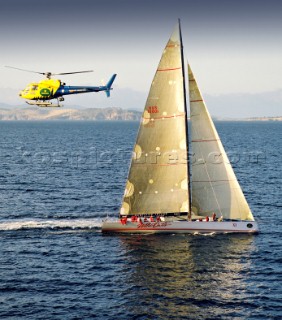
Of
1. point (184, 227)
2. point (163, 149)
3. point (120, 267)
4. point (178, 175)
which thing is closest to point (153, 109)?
point (163, 149)

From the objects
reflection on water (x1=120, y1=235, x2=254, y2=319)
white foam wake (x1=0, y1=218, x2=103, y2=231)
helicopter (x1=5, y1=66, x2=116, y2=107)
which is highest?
helicopter (x1=5, y1=66, x2=116, y2=107)

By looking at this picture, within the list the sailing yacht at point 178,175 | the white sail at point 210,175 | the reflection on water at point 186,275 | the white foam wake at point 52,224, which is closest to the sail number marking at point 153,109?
the sailing yacht at point 178,175

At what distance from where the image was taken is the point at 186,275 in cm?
4691

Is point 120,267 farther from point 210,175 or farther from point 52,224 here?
point 52,224

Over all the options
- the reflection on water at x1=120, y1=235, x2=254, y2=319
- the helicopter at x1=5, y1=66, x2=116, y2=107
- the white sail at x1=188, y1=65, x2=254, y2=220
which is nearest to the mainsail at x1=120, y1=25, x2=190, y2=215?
the white sail at x1=188, y1=65, x2=254, y2=220

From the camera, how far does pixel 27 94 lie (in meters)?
74.6

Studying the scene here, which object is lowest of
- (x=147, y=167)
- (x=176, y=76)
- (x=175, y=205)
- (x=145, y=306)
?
(x=145, y=306)

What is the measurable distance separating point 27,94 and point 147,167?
25174 mm

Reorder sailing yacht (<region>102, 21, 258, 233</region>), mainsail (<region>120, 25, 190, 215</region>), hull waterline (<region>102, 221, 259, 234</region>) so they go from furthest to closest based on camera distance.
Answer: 1. hull waterline (<region>102, 221, 259, 234</region>)
2. sailing yacht (<region>102, 21, 258, 233</region>)
3. mainsail (<region>120, 25, 190, 215</region>)

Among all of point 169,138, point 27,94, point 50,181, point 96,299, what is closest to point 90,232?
point 169,138

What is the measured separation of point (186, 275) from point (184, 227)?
1166 centimetres

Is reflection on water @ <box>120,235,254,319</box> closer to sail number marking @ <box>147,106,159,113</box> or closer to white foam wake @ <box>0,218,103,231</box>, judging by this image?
white foam wake @ <box>0,218,103,231</box>

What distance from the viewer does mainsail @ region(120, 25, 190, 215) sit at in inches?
2164

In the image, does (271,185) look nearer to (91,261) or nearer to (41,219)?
(41,219)
